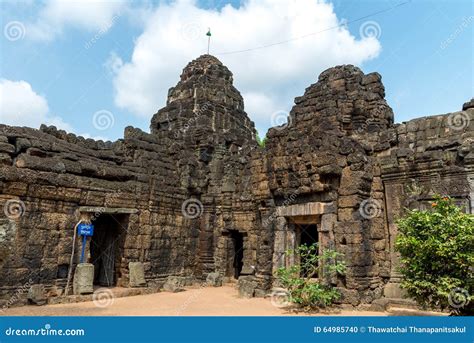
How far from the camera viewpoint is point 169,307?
10.2 meters

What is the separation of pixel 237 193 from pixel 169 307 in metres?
6.64

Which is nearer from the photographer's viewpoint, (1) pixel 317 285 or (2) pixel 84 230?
(1) pixel 317 285

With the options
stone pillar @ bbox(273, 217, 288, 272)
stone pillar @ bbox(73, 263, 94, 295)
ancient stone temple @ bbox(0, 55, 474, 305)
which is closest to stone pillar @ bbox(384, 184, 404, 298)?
ancient stone temple @ bbox(0, 55, 474, 305)

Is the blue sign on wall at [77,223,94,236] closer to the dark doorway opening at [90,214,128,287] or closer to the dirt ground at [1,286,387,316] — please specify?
the dark doorway opening at [90,214,128,287]

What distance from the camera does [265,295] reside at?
38.5 feet

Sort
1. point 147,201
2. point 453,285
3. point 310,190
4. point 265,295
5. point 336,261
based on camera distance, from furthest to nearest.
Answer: point 147,201 → point 265,295 → point 310,190 → point 336,261 → point 453,285

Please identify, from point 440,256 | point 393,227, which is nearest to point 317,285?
point 393,227

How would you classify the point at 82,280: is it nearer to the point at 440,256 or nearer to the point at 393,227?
the point at 393,227

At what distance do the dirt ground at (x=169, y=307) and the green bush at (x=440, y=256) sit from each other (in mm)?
1846

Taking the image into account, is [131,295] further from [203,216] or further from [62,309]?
[203,216]

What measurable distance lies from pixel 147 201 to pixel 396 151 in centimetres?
854

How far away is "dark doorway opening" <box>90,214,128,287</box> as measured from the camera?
1348cm

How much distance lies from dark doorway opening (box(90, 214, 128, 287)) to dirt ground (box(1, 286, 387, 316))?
1935mm

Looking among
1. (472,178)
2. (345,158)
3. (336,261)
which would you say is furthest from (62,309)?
(472,178)
